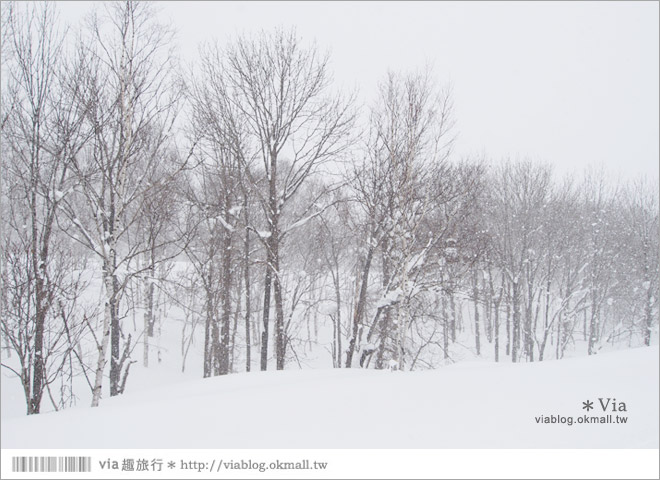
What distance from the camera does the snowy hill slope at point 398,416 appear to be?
2.76 metres

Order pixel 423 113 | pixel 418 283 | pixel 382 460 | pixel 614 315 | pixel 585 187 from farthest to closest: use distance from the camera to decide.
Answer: pixel 614 315 → pixel 585 187 → pixel 418 283 → pixel 423 113 → pixel 382 460

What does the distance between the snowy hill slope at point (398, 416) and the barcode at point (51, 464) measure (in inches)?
6.2

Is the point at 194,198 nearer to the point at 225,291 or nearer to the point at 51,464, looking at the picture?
the point at 225,291

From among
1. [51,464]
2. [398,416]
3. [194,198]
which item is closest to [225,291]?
[194,198]

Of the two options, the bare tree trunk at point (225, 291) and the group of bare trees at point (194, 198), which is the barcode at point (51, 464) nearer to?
the group of bare trees at point (194, 198)

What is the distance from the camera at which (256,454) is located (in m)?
2.67

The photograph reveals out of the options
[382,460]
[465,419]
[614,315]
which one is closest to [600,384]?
[465,419]

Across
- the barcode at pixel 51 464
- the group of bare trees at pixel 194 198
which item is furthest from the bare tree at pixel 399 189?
the barcode at pixel 51 464

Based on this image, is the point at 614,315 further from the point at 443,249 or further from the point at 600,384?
the point at 600,384

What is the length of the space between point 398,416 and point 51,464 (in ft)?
9.03

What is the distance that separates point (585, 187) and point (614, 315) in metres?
13.9

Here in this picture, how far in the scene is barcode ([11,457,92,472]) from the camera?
2.66 metres

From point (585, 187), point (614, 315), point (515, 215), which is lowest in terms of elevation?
point (614, 315)

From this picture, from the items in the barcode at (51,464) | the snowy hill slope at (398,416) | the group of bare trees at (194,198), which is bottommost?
the barcode at (51,464)
